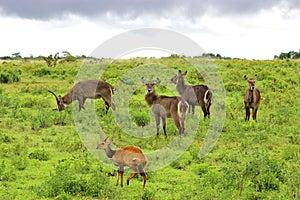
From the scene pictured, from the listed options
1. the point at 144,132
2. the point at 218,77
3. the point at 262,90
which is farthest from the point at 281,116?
the point at 218,77

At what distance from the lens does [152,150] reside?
1198 cm

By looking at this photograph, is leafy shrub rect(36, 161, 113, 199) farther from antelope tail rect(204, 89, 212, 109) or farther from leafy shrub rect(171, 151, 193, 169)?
antelope tail rect(204, 89, 212, 109)

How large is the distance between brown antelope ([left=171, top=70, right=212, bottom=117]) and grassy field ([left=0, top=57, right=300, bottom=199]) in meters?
0.50

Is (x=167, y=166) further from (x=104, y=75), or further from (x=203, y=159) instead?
(x=104, y=75)

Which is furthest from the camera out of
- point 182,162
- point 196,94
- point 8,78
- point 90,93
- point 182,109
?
point 8,78

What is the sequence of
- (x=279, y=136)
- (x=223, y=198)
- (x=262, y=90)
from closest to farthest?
(x=223, y=198) → (x=279, y=136) → (x=262, y=90)

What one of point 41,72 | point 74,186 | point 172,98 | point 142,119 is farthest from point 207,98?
point 41,72

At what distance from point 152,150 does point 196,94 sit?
16.0 feet

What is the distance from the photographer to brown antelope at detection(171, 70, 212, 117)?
52.0ft

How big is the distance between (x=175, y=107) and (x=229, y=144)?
1854mm

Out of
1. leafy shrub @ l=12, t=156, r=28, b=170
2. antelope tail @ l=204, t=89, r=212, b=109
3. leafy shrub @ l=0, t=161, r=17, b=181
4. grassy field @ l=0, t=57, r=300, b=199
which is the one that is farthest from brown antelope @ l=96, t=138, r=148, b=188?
antelope tail @ l=204, t=89, r=212, b=109

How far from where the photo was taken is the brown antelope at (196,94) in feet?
52.0

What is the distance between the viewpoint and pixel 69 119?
1540 cm

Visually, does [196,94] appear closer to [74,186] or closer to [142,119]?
[142,119]
